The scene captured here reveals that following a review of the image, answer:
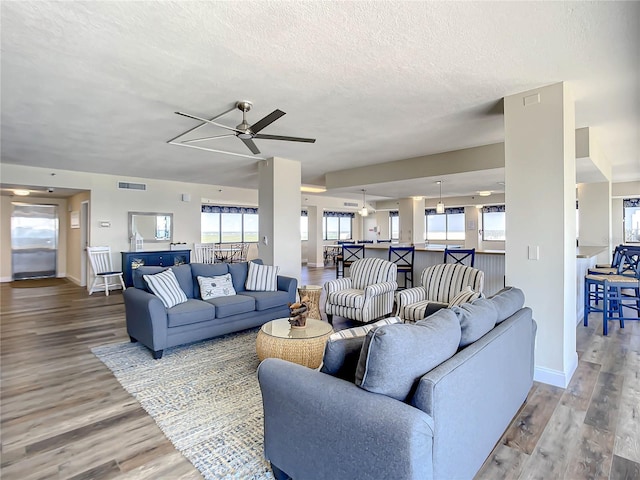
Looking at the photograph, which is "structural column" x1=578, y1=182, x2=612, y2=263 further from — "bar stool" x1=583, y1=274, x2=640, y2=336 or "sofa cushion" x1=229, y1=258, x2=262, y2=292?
"sofa cushion" x1=229, y1=258, x2=262, y2=292

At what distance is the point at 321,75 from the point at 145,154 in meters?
4.14

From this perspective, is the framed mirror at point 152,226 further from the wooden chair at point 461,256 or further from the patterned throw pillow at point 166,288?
the wooden chair at point 461,256

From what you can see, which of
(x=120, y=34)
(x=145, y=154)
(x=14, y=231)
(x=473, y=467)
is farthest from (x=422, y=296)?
(x=14, y=231)

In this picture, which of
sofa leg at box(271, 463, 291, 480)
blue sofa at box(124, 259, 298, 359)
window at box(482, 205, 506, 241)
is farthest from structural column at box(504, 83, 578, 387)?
window at box(482, 205, 506, 241)

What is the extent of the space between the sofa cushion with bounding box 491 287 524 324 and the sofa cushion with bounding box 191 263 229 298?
347 centimetres

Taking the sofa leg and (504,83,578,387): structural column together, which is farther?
(504,83,578,387): structural column

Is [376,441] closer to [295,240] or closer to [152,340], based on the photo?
[152,340]

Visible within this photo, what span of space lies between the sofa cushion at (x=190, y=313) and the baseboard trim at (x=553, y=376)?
3372 millimetres

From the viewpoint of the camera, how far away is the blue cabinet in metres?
7.64

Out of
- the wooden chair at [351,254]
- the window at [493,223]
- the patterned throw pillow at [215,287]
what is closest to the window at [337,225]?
the window at [493,223]

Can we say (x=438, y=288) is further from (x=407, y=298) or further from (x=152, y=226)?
(x=152, y=226)

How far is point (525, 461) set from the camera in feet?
6.57

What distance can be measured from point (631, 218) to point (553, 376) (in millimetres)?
8871

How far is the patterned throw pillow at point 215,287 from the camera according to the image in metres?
4.33
